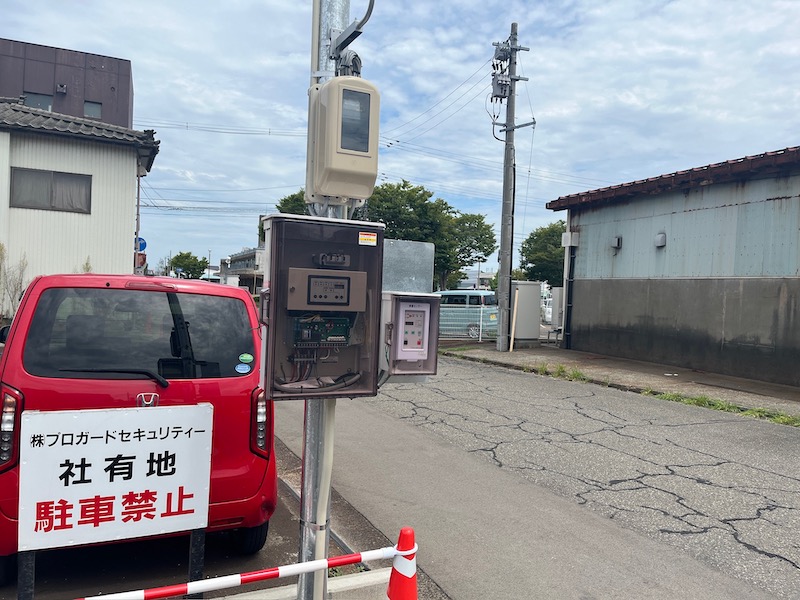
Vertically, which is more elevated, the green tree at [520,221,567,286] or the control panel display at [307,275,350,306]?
the green tree at [520,221,567,286]

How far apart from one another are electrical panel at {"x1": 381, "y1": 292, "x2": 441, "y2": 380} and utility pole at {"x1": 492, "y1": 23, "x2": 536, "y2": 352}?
14710 mm

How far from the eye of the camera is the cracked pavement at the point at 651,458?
4605 millimetres

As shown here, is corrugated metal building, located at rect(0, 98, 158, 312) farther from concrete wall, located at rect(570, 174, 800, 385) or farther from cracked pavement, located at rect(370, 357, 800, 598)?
concrete wall, located at rect(570, 174, 800, 385)

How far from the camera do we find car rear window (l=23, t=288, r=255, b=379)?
3363mm

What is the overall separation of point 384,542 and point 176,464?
1.97m

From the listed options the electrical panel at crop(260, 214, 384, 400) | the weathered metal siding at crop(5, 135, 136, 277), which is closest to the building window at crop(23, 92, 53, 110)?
the weathered metal siding at crop(5, 135, 136, 277)

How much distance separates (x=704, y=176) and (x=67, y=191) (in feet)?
49.3

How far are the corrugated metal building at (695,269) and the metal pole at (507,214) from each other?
6.40ft

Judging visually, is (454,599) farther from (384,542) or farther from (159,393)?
(159,393)

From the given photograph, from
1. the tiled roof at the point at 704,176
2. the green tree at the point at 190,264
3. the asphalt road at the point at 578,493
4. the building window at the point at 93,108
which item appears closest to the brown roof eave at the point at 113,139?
the asphalt road at the point at 578,493

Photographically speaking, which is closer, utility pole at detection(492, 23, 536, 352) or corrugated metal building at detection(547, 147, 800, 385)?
Answer: corrugated metal building at detection(547, 147, 800, 385)

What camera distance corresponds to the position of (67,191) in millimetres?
15602

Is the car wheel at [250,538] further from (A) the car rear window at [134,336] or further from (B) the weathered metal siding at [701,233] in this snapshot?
(B) the weathered metal siding at [701,233]

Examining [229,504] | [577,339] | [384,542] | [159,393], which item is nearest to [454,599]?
[384,542]
